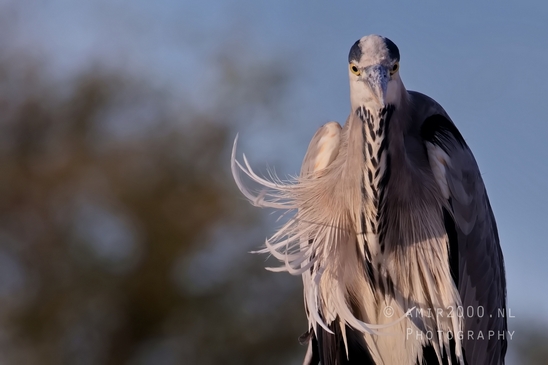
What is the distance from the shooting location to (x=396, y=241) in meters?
2.87

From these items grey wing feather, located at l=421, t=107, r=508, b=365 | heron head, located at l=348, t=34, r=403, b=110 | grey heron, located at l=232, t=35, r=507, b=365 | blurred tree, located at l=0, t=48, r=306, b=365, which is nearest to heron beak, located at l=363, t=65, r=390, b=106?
heron head, located at l=348, t=34, r=403, b=110

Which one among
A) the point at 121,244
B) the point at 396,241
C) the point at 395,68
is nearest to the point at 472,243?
the point at 396,241

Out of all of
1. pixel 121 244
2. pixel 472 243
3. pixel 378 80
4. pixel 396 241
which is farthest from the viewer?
pixel 121 244

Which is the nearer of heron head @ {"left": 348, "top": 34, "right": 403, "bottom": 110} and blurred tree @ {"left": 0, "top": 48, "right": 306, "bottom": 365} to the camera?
heron head @ {"left": 348, "top": 34, "right": 403, "bottom": 110}

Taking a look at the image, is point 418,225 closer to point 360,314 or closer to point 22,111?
point 360,314

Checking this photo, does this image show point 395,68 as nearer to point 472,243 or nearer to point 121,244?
point 472,243

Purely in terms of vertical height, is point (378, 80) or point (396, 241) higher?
point (378, 80)

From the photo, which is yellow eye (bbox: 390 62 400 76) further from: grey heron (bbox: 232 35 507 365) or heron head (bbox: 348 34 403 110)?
grey heron (bbox: 232 35 507 365)

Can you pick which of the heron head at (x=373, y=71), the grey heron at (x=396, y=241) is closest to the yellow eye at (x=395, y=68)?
the heron head at (x=373, y=71)

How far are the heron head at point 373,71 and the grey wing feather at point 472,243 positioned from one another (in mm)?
520

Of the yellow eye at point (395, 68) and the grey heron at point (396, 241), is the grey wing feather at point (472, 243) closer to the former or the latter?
the grey heron at point (396, 241)

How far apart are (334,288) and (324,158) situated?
568 millimetres

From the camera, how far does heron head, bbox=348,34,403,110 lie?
242 cm

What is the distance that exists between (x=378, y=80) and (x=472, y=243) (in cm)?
103
